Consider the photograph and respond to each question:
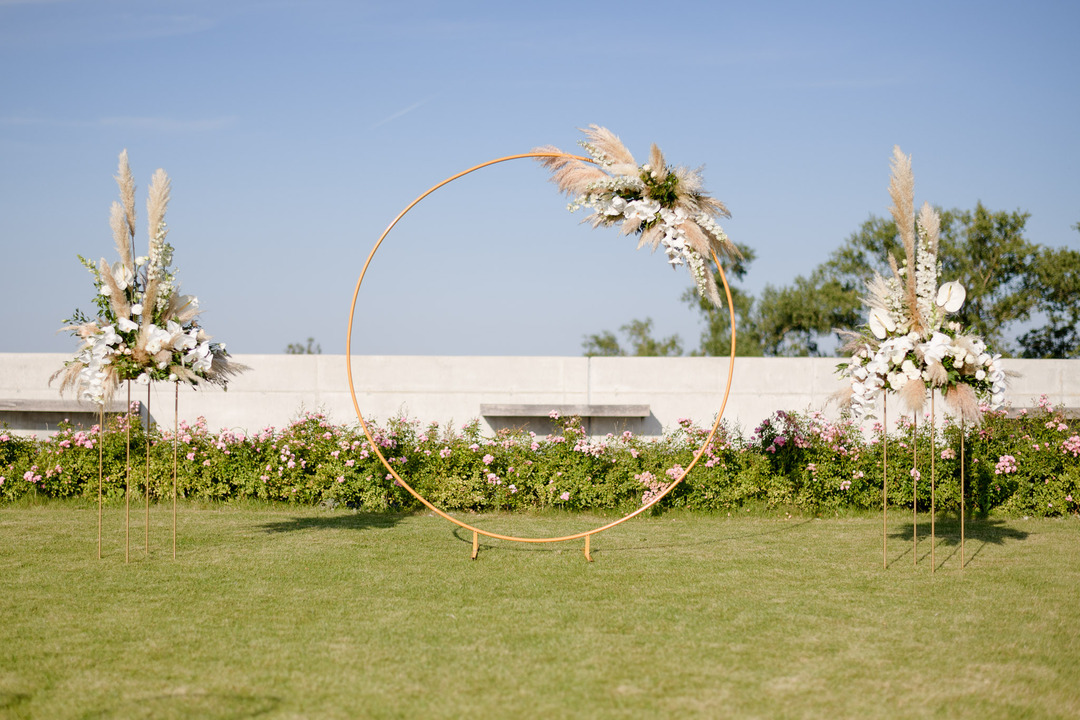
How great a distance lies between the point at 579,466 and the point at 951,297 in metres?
4.38

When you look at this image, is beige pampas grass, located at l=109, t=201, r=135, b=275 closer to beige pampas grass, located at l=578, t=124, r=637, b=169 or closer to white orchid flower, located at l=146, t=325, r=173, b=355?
white orchid flower, located at l=146, t=325, r=173, b=355

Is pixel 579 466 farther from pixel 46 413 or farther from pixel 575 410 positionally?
pixel 46 413

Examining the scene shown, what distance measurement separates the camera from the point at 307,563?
23.6ft

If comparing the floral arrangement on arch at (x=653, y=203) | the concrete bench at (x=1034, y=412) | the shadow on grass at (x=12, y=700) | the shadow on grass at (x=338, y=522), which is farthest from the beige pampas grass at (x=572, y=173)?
the concrete bench at (x=1034, y=412)

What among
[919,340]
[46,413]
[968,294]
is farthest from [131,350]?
[968,294]

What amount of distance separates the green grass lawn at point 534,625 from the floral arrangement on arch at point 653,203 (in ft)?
8.09

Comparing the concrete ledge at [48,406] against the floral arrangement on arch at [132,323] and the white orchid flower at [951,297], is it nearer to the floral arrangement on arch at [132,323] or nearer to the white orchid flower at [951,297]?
the floral arrangement on arch at [132,323]

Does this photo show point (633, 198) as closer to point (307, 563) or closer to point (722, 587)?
point (722, 587)

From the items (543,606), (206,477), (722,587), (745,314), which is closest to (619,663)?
(543,606)

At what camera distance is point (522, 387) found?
11.3 metres

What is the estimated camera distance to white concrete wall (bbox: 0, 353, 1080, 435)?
36.7 ft

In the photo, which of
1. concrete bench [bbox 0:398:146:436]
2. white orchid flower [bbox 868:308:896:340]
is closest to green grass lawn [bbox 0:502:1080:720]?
white orchid flower [bbox 868:308:896:340]

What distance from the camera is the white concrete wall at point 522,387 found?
11195 millimetres

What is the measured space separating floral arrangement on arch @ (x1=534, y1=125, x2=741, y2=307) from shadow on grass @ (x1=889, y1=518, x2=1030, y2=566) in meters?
3.01
